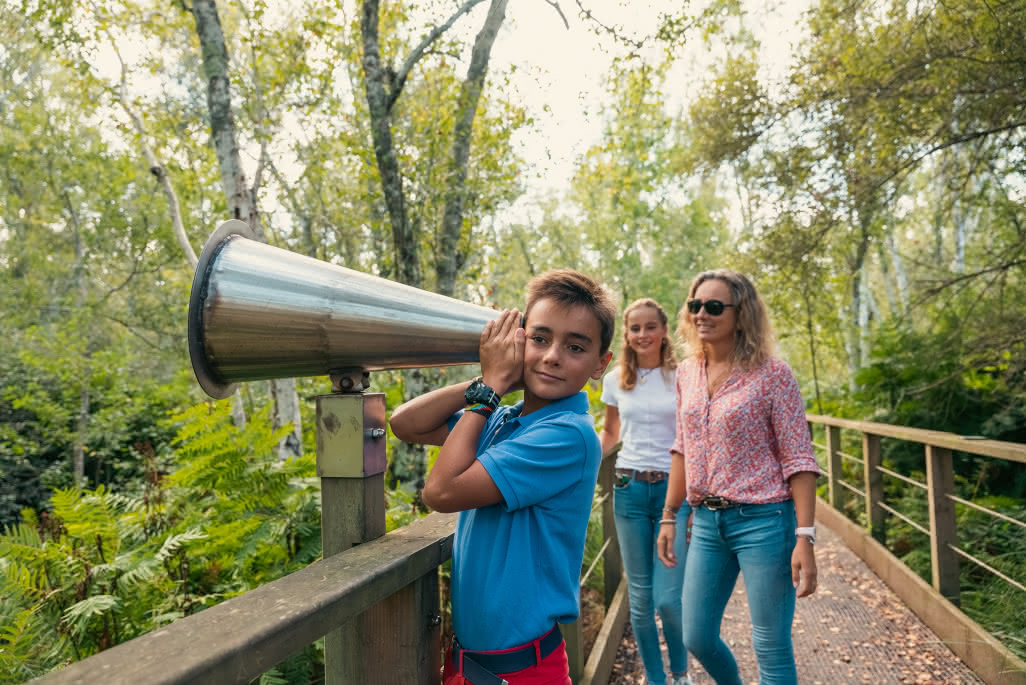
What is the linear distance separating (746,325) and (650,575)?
145 cm

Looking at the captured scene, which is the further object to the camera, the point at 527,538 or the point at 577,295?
the point at 577,295

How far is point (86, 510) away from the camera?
3461 millimetres

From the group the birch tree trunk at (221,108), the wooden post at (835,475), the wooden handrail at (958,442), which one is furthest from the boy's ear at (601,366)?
the wooden post at (835,475)

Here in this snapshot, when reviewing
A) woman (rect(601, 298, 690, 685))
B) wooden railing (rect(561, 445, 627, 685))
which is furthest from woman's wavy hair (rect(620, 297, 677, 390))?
wooden railing (rect(561, 445, 627, 685))

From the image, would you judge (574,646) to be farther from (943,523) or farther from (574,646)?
(943,523)

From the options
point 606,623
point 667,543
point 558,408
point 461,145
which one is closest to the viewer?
point 558,408

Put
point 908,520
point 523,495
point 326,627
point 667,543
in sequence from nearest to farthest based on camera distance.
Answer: point 326,627
point 523,495
point 667,543
point 908,520

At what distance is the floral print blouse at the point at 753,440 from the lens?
2500 millimetres

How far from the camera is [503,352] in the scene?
1479 millimetres

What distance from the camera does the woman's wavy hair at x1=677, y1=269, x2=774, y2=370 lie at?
8.86 ft

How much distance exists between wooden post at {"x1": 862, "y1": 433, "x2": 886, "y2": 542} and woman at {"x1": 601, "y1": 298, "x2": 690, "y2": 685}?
10.5 feet

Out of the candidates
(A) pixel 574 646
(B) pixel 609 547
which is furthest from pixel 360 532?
(B) pixel 609 547

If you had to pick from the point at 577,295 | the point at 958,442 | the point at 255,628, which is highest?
the point at 577,295

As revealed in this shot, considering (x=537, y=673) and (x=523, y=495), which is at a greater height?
(x=523, y=495)
